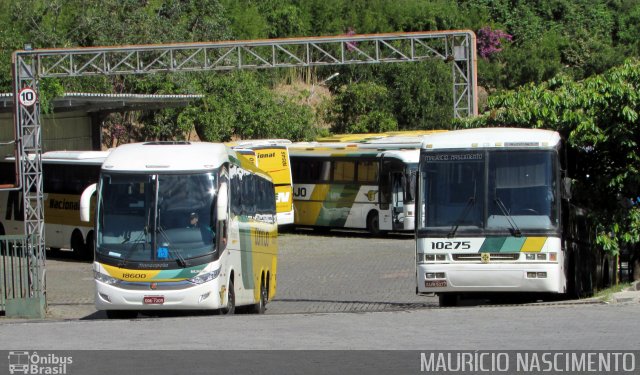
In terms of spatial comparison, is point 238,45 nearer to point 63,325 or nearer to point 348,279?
point 348,279

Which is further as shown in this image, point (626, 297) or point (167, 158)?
point (167, 158)

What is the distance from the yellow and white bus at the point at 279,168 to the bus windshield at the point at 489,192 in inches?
768

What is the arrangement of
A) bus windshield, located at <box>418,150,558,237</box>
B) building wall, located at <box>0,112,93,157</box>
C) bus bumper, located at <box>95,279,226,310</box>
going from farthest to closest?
building wall, located at <box>0,112,93,157</box> < bus bumper, located at <box>95,279,226,310</box> < bus windshield, located at <box>418,150,558,237</box>

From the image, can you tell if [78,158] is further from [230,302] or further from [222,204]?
[222,204]

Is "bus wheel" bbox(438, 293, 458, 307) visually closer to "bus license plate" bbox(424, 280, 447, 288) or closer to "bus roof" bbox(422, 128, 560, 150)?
"bus license plate" bbox(424, 280, 447, 288)

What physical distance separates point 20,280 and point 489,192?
9.37m

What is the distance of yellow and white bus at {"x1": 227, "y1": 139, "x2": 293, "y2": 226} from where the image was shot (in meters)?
36.1

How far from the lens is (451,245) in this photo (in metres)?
16.4

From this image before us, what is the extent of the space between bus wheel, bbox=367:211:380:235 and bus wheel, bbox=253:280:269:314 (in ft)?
51.5

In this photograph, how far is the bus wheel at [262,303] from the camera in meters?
20.0

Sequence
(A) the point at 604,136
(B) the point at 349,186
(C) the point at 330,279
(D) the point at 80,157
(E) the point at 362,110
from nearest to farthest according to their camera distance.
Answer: (A) the point at 604,136, (C) the point at 330,279, (D) the point at 80,157, (B) the point at 349,186, (E) the point at 362,110

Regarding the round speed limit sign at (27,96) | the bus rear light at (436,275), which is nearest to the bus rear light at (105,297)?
the bus rear light at (436,275)

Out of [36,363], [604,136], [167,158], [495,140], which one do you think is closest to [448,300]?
[495,140]

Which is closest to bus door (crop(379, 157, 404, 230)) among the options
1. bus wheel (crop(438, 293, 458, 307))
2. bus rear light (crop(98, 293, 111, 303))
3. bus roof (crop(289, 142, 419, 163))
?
bus roof (crop(289, 142, 419, 163))
